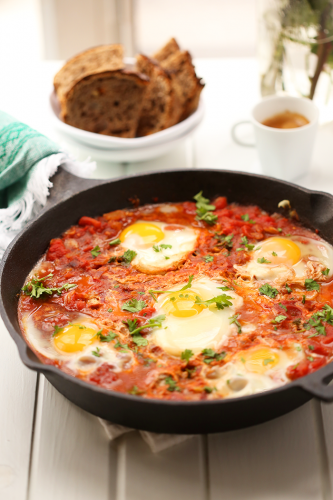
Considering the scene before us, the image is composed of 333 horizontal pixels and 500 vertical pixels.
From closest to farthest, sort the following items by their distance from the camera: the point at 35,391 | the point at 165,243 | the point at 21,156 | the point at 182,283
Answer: the point at 35,391, the point at 182,283, the point at 165,243, the point at 21,156

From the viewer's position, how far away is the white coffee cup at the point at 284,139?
4305 millimetres

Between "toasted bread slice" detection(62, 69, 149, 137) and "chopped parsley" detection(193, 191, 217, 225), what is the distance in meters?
1.17

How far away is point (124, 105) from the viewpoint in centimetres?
470

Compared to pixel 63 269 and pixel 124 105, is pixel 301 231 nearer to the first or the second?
pixel 63 269

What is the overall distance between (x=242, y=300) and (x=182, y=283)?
395 millimetres

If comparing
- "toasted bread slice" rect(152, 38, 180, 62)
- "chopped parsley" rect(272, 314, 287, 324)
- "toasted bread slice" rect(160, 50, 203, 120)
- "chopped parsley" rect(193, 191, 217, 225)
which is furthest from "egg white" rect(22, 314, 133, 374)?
"toasted bread slice" rect(152, 38, 180, 62)

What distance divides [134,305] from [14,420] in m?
0.92

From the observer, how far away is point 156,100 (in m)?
4.78

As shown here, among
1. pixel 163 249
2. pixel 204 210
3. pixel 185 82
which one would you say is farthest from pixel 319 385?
pixel 185 82

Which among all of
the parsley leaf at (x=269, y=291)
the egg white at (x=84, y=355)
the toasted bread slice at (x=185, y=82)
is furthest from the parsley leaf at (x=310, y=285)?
the toasted bread slice at (x=185, y=82)

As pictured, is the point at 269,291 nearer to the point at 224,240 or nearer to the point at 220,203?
the point at 224,240

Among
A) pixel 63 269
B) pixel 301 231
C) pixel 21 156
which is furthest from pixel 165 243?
pixel 21 156

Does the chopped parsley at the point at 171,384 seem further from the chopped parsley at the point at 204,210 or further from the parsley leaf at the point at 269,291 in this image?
the chopped parsley at the point at 204,210

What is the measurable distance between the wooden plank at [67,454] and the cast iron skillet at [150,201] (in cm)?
16
